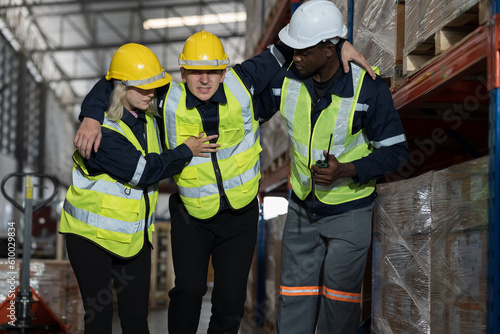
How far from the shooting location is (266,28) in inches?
278

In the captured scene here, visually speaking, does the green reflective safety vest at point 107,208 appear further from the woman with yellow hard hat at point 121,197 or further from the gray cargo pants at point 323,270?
the gray cargo pants at point 323,270

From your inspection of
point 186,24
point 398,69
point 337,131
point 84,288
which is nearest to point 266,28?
point 398,69

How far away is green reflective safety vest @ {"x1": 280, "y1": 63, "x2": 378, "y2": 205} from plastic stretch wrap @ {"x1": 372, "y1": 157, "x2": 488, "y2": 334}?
0.99 feet

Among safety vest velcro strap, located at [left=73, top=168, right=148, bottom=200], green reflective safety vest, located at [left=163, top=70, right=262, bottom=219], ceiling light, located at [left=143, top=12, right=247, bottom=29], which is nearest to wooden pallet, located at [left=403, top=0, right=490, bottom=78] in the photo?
green reflective safety vest, located at [left=163, top=70, right=262, bottom=219]

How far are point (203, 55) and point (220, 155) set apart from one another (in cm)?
53

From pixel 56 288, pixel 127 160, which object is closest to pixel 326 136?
pixel 127 160

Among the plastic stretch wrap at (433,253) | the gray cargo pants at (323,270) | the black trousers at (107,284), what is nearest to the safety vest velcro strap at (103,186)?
the black trousers at (107,284)

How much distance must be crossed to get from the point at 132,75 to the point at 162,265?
302 inches

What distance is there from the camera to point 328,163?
111 inches

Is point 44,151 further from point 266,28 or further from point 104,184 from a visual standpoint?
point 104,184

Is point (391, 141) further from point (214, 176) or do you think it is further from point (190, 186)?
point (190, 186)

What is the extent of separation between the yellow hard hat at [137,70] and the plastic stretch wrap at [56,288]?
10.9 feet

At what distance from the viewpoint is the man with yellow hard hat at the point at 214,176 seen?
3.15m

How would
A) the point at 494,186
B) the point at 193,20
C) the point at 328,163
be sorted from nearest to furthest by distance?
the point at 494,186 < the point at 328,163 < the point at 193,20
